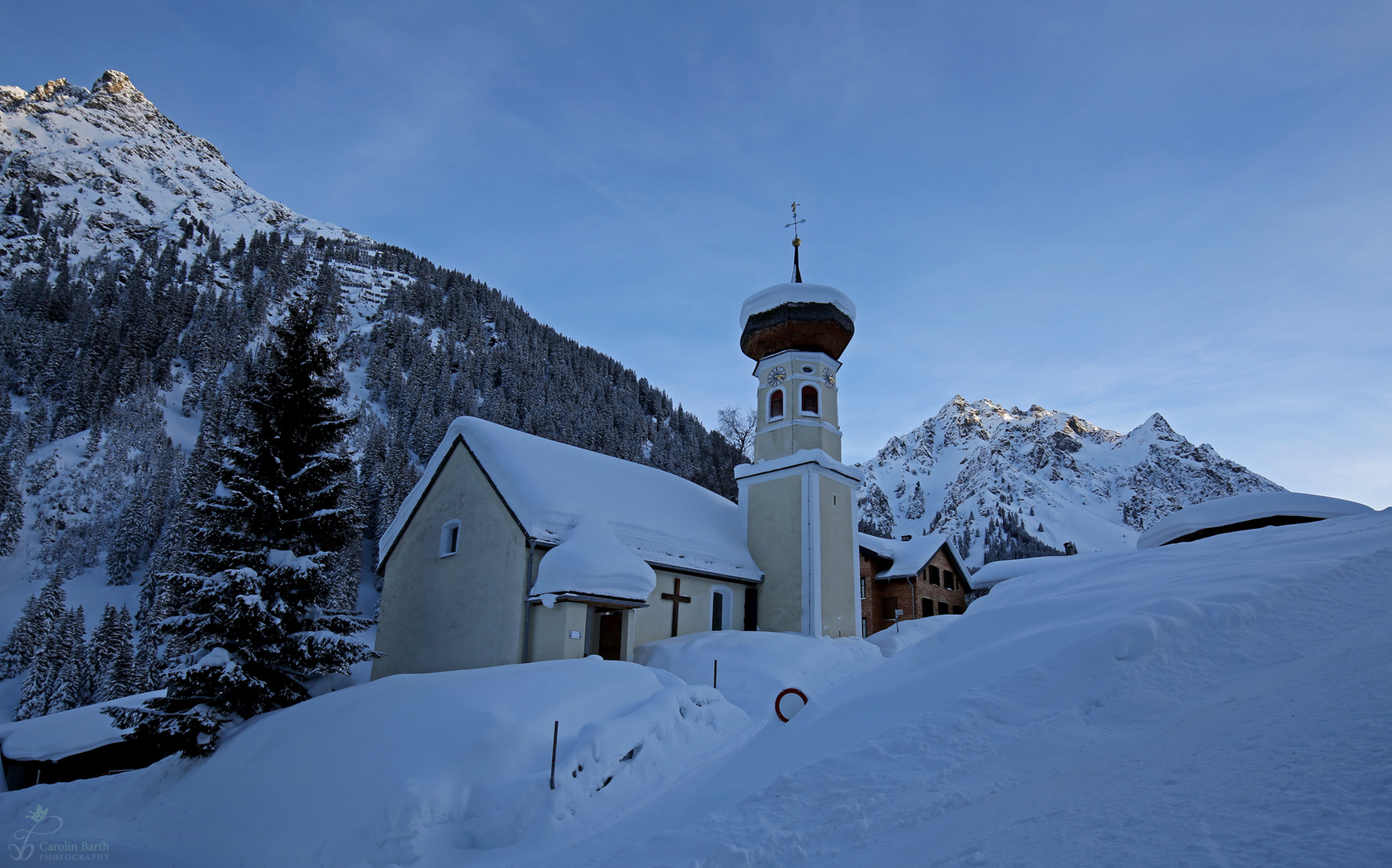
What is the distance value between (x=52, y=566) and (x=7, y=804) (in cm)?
6565

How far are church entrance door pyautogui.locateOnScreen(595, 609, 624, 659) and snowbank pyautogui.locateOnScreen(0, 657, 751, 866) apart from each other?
6001 millimetres

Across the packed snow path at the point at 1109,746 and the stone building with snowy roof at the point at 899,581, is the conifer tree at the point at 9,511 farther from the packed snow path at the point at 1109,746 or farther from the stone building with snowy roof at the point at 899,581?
the packed snow path at the point at 1109,746

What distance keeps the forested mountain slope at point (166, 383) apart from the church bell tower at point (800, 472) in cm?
1495

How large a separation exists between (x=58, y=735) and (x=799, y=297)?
25.5m

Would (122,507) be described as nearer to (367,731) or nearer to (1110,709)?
(367,731)

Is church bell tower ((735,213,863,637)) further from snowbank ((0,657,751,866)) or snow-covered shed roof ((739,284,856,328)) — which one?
snowbank ((0,657,751,866))

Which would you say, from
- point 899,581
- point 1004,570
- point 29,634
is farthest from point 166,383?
point 1004,570

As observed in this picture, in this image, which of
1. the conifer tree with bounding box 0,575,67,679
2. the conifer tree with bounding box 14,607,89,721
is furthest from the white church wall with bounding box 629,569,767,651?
the conifer tree with bounding box 0,575,67,679

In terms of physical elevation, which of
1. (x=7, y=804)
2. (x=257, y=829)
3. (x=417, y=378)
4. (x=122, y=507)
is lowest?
(x=7, y=804)

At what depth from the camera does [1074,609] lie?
808 cm

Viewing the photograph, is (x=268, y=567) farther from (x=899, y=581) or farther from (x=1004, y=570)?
(x=1004, y=570)

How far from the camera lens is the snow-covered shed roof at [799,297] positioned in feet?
81.3

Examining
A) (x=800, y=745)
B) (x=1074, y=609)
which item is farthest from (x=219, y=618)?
(x=1074, y=609)


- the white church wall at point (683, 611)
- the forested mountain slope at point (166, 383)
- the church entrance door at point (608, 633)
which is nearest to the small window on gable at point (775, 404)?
the white church wall at point (683, 611)
